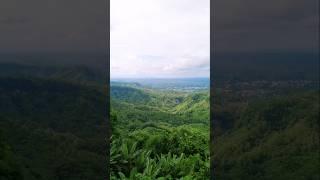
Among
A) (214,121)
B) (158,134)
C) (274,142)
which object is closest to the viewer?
(274,142)

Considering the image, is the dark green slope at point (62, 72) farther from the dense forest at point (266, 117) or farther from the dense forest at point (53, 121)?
the dense forest at point (266, 117)

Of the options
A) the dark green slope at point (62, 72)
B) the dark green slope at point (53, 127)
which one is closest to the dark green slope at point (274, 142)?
the dark green slope at point (53, 127)

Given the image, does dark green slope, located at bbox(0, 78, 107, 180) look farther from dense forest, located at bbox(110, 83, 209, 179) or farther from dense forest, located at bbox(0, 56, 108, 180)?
dense forest, located at bbox(110, 83, 209, 179)

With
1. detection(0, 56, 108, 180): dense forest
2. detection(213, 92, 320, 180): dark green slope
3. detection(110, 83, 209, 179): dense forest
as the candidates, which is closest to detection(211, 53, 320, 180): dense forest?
detection(213, 92, 320, 180): dark green slope

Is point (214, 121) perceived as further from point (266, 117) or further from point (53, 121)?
point (53, 121)

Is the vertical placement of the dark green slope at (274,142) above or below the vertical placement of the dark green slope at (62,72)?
below

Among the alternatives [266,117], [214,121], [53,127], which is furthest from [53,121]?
[266,117]

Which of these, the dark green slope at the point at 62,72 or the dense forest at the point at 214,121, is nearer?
the dense forest at the point at 214,121

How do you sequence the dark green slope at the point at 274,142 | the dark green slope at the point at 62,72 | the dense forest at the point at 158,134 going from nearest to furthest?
the dark green slope at the point at 274,142 < the dark green slope at the point at 62,72 < the dense forest at the point at 158,134
